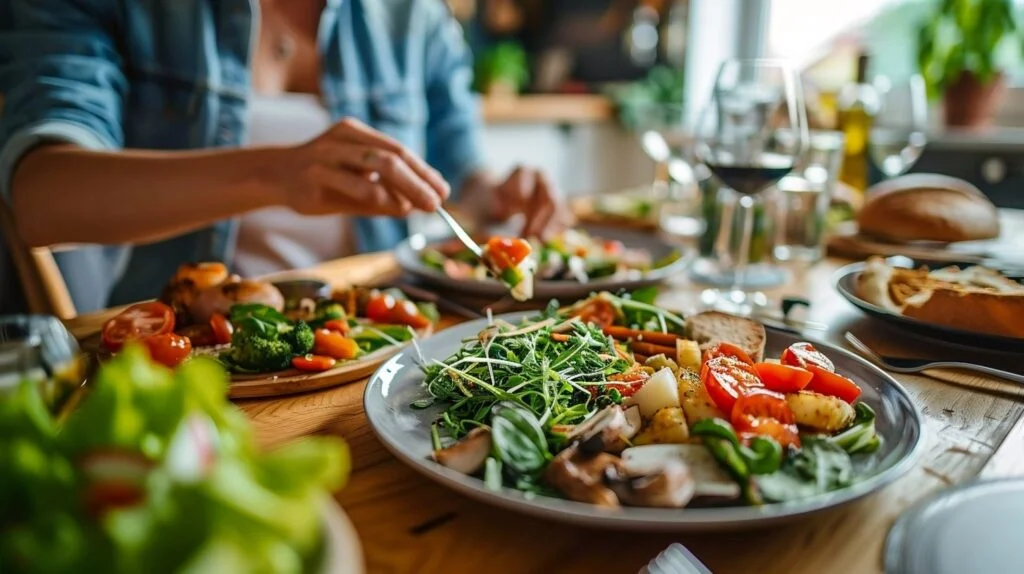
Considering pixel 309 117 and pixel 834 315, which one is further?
pixel 309 117

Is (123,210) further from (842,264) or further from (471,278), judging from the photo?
(842,264)

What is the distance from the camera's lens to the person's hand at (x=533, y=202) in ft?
5.90

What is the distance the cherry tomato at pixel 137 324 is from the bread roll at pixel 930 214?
5.25 ft

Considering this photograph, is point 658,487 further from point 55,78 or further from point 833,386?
point 55,78

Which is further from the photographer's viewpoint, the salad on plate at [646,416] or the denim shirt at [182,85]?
the denim shirt at [182,85]

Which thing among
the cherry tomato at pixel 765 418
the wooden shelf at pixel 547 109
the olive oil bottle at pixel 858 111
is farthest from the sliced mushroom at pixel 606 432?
the wooden shelf at pixel 547 109

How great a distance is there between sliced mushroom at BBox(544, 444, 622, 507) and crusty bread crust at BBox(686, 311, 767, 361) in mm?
354

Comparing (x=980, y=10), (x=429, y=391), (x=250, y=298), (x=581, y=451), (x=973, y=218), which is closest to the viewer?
(x=581, y=451)

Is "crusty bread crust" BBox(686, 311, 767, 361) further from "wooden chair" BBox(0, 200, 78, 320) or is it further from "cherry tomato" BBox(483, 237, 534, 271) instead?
"wooden chair" BBox(0, 200, 78, 320)

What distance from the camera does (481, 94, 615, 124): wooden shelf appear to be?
14.1ft

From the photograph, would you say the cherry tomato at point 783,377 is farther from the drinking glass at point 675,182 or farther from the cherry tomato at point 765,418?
the drinking glass at point 675,182

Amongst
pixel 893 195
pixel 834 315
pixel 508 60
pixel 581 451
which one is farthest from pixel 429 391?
pixel 508 60

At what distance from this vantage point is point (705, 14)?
475cm

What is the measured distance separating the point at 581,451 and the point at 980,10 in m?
3.39
